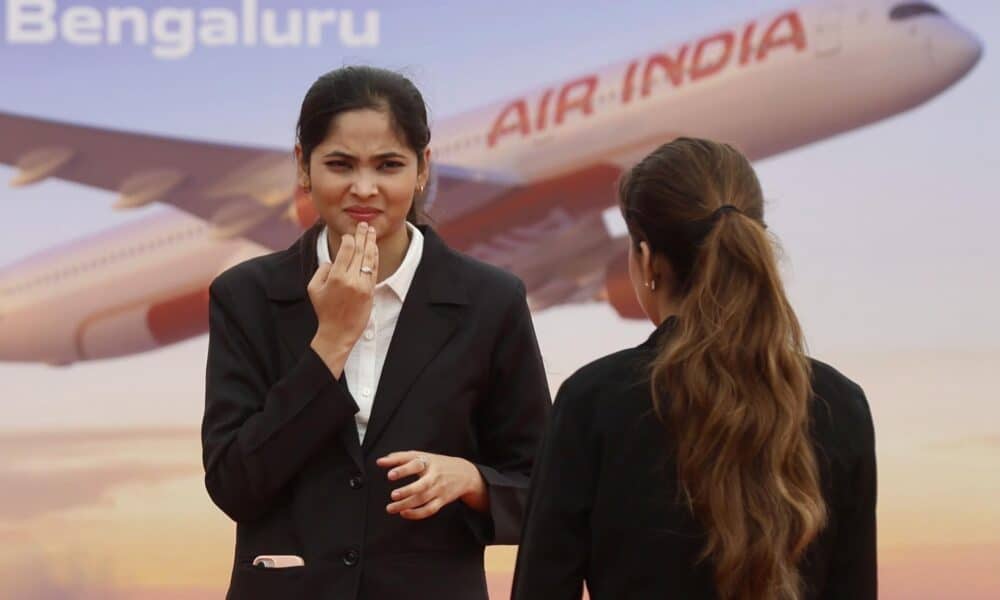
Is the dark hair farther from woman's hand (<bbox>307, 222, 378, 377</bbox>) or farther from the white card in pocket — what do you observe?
the white card in pocket

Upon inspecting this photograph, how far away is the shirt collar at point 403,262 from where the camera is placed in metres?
1.46

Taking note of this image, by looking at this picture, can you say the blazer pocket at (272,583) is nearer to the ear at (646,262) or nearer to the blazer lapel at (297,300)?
the blazer lapel at (297,300)

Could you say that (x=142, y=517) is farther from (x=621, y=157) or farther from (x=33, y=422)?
(x=621, y=157)

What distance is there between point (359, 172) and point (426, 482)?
305mm

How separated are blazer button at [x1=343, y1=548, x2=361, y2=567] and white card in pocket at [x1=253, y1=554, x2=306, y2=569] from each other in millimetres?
40

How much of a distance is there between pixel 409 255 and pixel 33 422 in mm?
3595

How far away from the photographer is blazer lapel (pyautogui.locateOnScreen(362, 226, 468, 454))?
1.42m

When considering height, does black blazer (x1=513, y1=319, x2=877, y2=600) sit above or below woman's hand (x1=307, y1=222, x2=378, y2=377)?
below

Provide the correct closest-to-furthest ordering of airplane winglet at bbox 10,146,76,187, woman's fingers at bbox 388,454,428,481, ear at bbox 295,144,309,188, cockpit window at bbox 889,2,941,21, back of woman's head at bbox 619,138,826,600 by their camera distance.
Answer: back of woman's head at bbox 619,138,826,600 < woman's fingers at bbox 388,454,428,481 < ear at bbox 295,144,309,188 < airplane winglet at bbox 10,146,76,187 < cockpit window at bbox 889,2,941,21

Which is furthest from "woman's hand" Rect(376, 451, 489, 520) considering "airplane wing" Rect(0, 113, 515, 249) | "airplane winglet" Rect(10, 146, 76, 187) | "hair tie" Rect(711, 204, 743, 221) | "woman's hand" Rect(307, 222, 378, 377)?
"airplane winglet" Rect(10, 146, 76, 187)

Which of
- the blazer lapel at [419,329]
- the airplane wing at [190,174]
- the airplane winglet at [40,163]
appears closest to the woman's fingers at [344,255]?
the blazer lapel at [419,329]

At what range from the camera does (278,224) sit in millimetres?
5469

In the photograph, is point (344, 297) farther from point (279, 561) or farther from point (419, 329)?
point (279, 561)

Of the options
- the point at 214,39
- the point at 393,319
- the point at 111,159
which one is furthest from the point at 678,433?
the point at 111,159
